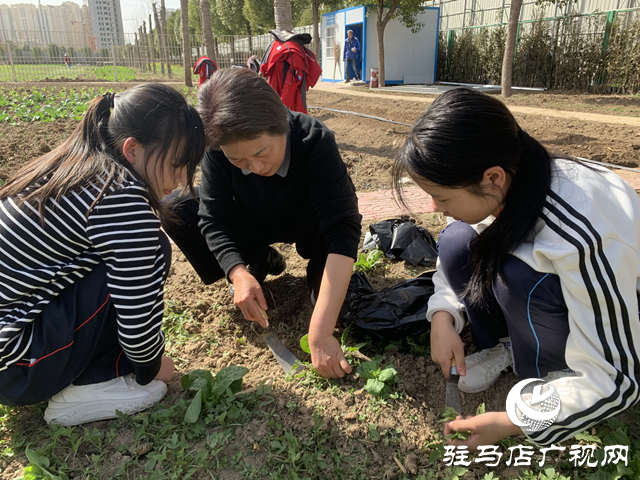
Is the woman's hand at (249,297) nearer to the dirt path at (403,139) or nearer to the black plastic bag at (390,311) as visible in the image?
the black plastic bag at (390,311)

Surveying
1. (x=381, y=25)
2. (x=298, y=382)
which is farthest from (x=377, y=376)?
(x=381, y=25)

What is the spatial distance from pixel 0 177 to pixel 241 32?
93.0ft

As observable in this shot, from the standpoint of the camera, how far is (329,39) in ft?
64.8

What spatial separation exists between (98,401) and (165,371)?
0.83ft

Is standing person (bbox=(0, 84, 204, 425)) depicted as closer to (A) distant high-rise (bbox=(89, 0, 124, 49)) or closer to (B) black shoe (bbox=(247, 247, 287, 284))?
(B) black shoe (bbox=(247, 247, 287, 284))

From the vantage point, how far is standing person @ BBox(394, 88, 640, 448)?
116 cm

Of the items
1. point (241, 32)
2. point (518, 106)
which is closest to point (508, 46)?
point (518, 106)

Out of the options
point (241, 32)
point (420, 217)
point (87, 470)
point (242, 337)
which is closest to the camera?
point (87, 470)

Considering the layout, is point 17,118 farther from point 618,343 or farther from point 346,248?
point 618,343

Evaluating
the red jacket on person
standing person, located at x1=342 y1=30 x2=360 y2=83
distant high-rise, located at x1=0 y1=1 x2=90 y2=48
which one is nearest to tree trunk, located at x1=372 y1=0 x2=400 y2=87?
standing person, located at x1=342 y1=30 x2=360 y2=83

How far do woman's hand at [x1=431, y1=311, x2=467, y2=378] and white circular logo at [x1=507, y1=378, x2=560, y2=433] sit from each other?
331mm

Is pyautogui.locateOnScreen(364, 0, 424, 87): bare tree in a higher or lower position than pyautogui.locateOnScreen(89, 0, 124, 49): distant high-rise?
lower

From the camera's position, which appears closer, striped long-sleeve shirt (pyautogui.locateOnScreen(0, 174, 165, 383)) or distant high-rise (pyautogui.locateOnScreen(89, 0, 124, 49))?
striped long-sleeve shirt (pyautogui.locateOnScreen(0, 174, 165, 383))

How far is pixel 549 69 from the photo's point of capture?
13.4 m
